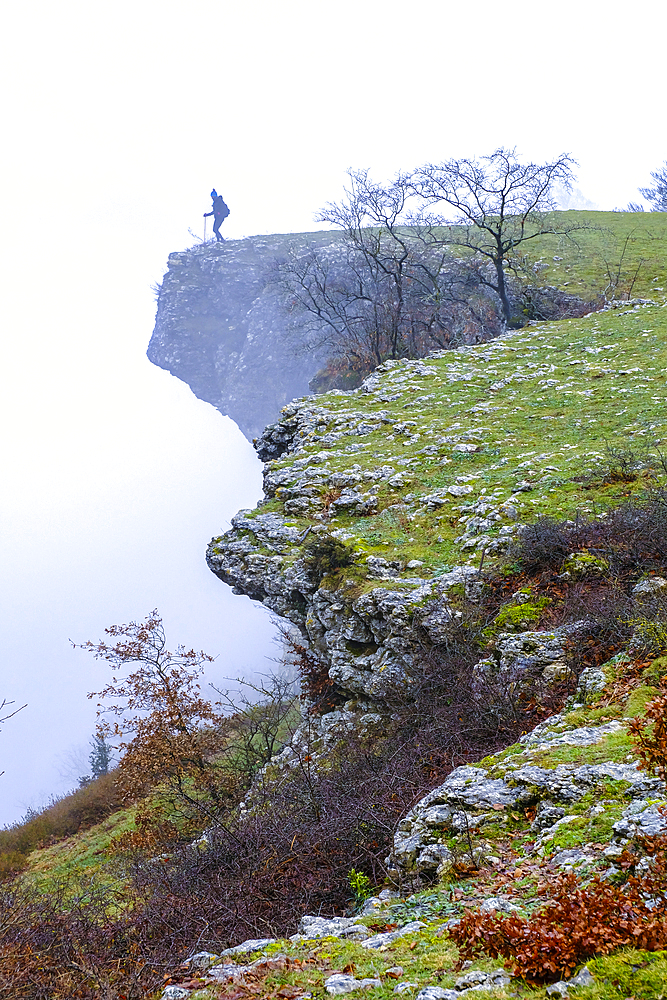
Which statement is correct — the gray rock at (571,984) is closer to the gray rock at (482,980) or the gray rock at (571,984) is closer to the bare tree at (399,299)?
the gray rock at (482,980)

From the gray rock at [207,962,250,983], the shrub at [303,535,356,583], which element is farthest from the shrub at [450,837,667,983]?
the shrub at [303,535,356,583]

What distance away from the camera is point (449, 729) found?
6.39 m

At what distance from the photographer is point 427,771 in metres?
6.06

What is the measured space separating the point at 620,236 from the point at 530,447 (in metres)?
25.6

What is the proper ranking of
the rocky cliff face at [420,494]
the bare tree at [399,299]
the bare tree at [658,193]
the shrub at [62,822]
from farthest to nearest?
the bare tree at [658,193] < the bare tree at [399,299] < the shrub at [62,822] < the rocky cliff face at [420,494]

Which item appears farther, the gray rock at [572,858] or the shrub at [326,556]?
the shrub at [326,556]

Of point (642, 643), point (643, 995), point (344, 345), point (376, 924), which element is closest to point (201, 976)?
point (376, 924)

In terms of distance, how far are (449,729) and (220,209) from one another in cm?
6153

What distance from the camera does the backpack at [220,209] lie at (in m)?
55.9

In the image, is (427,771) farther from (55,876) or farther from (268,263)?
(268,263)

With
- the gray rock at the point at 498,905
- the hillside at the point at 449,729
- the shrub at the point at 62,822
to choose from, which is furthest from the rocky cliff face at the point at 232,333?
the gray rock at the point at 498,905

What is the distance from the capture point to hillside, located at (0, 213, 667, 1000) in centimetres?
312

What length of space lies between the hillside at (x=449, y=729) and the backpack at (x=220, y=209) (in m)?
50.0

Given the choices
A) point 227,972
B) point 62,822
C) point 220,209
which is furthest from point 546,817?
point 220,209
